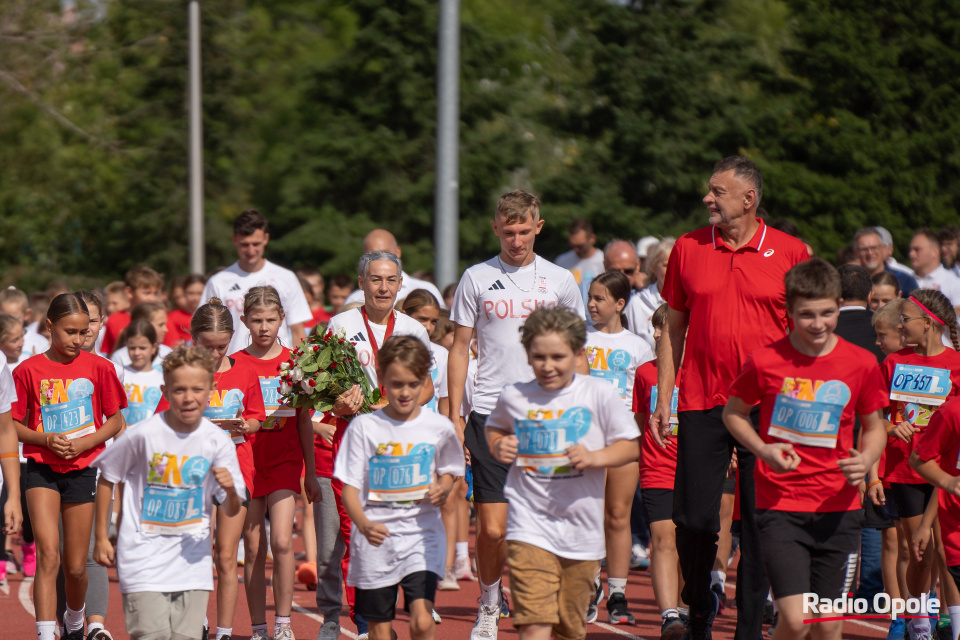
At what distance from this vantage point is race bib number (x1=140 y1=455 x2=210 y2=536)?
6.01m

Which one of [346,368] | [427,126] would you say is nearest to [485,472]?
[346,368]

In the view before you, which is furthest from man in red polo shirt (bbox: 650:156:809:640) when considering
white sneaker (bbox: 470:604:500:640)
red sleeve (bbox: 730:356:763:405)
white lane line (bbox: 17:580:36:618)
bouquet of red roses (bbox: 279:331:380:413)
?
white lane line (bbox: 17:580:36:618)

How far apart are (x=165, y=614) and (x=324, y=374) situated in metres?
1.91

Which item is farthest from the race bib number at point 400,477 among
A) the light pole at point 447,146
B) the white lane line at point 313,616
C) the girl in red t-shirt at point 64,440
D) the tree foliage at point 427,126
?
the tree foliage at point 427,126

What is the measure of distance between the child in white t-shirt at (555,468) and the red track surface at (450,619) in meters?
1.72

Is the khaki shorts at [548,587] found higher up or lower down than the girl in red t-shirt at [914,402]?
lower down

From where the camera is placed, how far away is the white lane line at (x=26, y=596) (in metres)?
9.85

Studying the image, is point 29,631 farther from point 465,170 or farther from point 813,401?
point 465,170

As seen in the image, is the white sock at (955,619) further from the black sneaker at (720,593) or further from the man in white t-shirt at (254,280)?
the man in white t-shirt at (254,280)

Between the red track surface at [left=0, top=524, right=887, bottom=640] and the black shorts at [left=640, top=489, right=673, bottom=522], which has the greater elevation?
the black shorts at [left=640, top=489, right=673, bottom=522]

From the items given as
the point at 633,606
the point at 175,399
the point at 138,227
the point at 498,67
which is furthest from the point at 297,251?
the point at 175,399

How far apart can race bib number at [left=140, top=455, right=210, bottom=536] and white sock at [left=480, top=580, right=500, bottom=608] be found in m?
2.23

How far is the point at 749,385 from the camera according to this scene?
19.4ft
